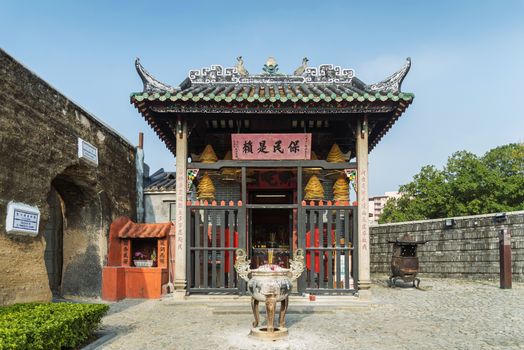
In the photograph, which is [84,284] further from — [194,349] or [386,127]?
[386,127]

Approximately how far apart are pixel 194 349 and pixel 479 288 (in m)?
10.0

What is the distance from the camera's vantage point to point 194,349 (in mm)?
6121

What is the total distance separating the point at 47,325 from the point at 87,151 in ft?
20.9

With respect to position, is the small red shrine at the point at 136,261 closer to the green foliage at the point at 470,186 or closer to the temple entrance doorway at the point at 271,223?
the temple entrance doorway at the point at 271,223

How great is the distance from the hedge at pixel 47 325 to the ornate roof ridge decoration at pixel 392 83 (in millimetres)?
6916

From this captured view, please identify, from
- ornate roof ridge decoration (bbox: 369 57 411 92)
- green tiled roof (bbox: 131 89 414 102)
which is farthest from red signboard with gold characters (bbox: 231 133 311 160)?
ornate roof ridge decoration (bbox: 369 57 411 92)

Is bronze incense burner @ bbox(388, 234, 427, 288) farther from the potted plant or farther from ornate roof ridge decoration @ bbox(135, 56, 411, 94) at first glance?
the potted plant

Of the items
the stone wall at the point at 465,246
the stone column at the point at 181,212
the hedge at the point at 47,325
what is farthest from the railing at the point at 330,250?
the stone wall at the point at 465,246

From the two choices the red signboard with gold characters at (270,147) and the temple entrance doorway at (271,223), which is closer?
the red signboard with gold characters at (270,147)

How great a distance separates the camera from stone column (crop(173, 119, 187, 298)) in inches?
392

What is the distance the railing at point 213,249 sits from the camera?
32.8ft

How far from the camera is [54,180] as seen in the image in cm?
1102

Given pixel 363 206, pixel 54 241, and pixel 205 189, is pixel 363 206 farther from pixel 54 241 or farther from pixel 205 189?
pixel 54 241

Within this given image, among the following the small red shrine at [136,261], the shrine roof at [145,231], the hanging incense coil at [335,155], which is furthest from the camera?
the shrine roof at [145,231]
